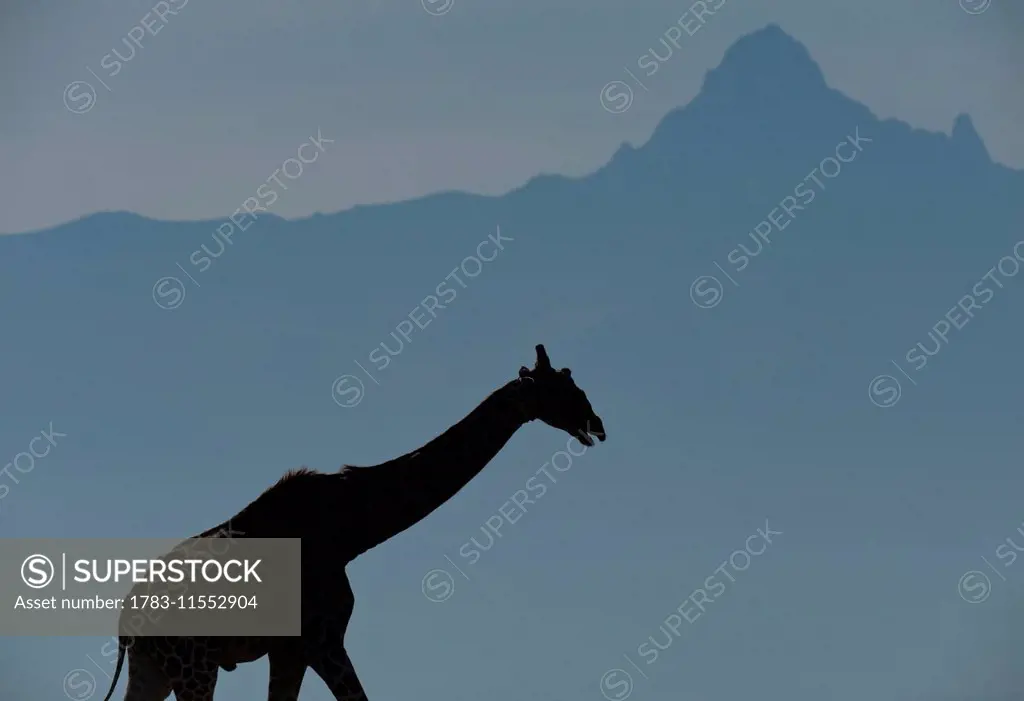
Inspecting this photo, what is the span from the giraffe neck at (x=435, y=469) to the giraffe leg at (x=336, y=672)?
3.90 feet

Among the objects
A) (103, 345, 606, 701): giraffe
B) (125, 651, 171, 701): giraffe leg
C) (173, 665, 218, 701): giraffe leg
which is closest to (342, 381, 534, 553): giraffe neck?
(103, 345, 606, 701): giraffe

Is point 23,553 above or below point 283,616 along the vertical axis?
above

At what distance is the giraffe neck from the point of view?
14828 millimetres

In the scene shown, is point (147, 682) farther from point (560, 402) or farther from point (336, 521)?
point (560, 402)

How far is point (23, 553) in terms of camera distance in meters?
15.8

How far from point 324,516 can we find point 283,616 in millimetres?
1144

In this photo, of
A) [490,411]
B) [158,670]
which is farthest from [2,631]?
[490,411]

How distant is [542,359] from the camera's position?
49.3 feet

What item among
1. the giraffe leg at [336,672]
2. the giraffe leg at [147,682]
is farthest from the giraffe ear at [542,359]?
the giraffe leg at [147,682]

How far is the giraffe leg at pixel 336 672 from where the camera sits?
14.1 metres

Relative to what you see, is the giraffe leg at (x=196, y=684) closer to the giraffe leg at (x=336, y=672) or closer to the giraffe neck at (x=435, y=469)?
the giraffe leg at (x=336, y=672)

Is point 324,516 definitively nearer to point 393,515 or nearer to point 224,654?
point 393,515

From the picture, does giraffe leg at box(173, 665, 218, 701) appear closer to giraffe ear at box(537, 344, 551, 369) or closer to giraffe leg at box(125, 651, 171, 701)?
giraffe leg at box(125, 651, 171, 701)

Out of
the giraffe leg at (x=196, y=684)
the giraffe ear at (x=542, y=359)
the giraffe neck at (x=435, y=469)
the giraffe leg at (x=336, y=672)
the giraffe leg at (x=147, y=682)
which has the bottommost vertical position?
the giraffe leg at (x=336, y=672)
